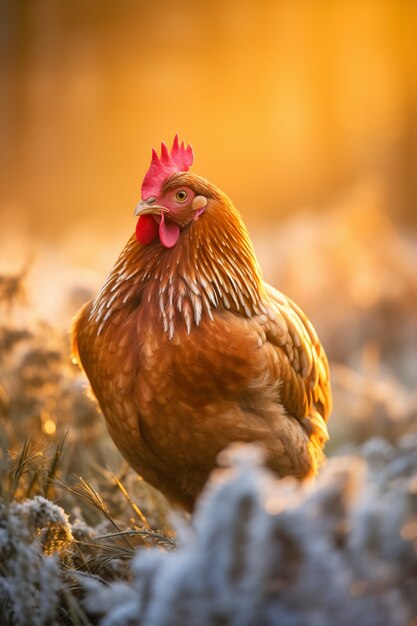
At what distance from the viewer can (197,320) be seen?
258 cm

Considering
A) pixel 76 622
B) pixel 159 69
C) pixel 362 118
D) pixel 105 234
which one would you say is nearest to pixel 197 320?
pixel 76 622

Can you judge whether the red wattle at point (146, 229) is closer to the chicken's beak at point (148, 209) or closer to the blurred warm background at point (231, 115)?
the chicken's beak at point (148, 209)

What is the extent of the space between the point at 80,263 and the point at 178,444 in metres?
4.76

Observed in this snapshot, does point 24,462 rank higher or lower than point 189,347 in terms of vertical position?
lower

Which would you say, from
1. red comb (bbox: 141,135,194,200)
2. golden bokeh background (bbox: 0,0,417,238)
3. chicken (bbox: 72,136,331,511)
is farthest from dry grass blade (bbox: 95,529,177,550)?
golden bokeh background (bbox: 0,0,417,238)

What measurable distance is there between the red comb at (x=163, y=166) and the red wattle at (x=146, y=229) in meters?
0.09

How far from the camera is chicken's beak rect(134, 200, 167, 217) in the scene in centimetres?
263

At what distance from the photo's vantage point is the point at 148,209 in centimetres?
264

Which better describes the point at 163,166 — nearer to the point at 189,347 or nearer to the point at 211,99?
the point at 189,347

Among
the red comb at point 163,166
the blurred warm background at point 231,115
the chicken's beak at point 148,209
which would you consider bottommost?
the chicken's beak at point 148,209

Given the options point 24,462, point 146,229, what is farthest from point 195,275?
point 24,462

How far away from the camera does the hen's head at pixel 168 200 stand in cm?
269

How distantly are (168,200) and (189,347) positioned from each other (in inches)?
22.3

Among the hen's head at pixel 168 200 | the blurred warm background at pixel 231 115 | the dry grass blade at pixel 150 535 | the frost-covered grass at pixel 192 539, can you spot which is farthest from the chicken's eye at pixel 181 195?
the blurred warm background at pixel 231 115
